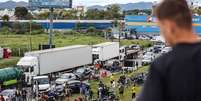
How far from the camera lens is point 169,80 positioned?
1.74 metres

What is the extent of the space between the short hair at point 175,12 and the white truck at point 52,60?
82.0 feet

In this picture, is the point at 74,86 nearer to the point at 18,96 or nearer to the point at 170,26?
the point at 18,96

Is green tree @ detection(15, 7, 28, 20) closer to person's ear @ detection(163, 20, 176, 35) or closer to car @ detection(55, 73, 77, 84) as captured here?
car @ detection(55, 73, 77, 84)

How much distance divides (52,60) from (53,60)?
0.21 metres

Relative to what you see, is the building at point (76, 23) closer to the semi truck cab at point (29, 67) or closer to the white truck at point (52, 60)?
the white truck at point (52, 60)

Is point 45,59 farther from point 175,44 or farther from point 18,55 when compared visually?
point 175,44

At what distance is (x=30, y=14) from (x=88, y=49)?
87463 mm

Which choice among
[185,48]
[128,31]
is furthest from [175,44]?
[128,31]

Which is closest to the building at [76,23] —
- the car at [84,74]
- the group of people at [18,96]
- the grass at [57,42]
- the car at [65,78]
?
the grass at [57,42]

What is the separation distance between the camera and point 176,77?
174 centimetres

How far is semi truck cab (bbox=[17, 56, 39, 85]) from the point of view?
28.5 m

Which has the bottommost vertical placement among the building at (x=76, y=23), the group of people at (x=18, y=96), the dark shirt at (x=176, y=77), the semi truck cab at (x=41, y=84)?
the building at (x=76, y=23)

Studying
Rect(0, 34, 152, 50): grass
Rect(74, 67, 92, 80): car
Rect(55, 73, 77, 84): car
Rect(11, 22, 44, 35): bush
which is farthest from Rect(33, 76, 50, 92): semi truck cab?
Rect(11, 22, 44, 35): bush

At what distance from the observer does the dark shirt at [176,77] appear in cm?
171
